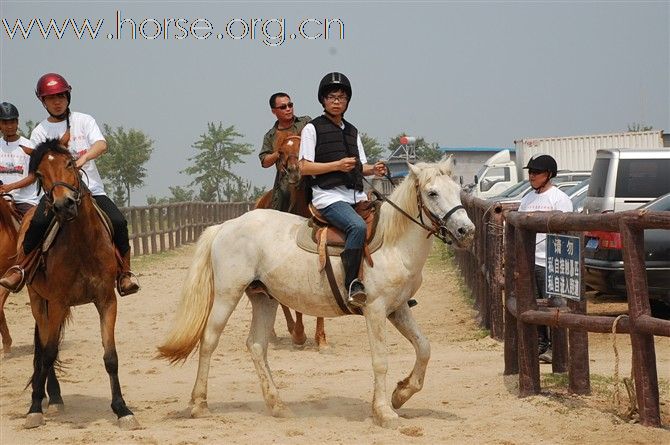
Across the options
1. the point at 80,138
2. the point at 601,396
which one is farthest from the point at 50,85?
the point at 601,396

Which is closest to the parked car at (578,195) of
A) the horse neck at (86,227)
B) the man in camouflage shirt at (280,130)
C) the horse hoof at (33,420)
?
the man in camouflage shirt at (280,130)

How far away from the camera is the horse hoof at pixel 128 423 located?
7798 mm

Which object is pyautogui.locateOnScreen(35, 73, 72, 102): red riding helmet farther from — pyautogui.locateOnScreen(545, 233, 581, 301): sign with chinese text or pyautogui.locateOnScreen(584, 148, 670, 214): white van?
pyautogui.locateOnScreen(584, 148, 670, 214): white van

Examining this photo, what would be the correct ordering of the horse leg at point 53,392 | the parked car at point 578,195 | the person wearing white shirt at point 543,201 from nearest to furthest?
1. the horse leg at point 53,392
2. the person wearing white shirt at point 543,201
3. the parked car at point 578,195

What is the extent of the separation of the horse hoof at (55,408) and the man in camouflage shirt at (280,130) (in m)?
3.68

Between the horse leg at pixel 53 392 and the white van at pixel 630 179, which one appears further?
the white van at pixel 630 179

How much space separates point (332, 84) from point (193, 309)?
7.19 feet

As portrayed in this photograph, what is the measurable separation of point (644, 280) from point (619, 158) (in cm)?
812

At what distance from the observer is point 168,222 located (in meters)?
30.2

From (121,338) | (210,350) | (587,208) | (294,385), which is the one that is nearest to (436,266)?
(587,208)

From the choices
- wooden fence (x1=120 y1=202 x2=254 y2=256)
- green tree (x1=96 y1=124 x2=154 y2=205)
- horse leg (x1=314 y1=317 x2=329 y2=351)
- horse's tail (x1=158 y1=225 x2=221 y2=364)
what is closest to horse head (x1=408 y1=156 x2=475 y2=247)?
horse's tail (x1=158 y1=225 x2=221 y2=364)

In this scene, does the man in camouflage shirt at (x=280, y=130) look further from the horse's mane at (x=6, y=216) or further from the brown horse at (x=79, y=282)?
the brown horse at (x=79, y=282)

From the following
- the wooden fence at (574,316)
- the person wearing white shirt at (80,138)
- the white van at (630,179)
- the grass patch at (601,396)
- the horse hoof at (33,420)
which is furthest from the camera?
the white van at (630,179)

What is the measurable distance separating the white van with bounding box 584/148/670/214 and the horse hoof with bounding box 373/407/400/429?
25.2ft
